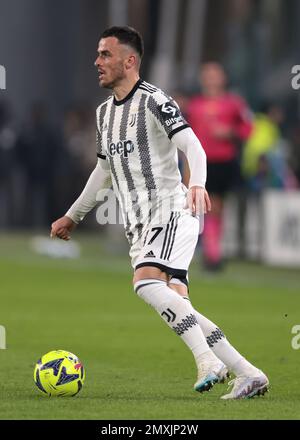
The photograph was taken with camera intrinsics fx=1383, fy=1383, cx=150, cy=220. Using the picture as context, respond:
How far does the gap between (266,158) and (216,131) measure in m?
3.79

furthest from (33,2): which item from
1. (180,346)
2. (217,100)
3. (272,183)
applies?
(180,346)

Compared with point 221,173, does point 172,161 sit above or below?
above

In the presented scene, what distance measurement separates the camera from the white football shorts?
8203mm

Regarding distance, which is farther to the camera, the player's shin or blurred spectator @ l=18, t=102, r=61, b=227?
blurred spectator @ l=18, t=102, r=61, b=227

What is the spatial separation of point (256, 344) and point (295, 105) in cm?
1591

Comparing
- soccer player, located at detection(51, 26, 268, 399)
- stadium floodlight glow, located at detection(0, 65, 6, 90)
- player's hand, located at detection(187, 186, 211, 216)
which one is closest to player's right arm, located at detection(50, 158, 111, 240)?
soccer player, located at detection(51, 26, 268, 399)

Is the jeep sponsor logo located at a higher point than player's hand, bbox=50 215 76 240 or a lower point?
higher

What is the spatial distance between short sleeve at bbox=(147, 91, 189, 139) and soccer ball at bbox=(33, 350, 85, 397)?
1494 millimetres

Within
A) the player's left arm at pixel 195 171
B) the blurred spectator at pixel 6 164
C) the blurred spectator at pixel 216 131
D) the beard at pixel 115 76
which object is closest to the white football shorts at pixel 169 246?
the player's left arm at pixel 195 171

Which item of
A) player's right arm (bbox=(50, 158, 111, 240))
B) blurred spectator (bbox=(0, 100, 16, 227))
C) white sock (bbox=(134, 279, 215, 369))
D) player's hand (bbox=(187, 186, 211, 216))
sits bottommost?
blurred spectator (bbox=(0, 100, 16, 227))

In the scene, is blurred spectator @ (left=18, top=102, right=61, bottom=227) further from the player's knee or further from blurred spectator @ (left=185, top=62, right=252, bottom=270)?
the player's knee

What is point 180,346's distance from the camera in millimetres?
11297
